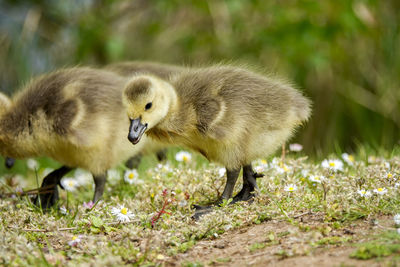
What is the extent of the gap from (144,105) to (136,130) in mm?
150

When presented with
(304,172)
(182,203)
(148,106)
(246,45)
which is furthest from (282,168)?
(246,45)

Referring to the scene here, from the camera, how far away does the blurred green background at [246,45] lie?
6.28 metres

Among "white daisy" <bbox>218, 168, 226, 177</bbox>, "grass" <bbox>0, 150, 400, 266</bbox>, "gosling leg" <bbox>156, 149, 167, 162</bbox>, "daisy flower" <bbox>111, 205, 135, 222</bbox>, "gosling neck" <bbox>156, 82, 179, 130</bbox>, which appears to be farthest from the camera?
"gosling leg" <bbox>156, 149, 167, 162</bbox>

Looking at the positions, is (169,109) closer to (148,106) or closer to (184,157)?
(148,106)

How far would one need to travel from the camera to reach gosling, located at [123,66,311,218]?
3.11 m

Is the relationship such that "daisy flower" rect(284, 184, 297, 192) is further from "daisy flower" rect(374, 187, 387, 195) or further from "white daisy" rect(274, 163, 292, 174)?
"daisy flower" rect(374, 187, 387, 195)

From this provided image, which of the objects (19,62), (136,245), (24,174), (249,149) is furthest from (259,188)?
(19,62)

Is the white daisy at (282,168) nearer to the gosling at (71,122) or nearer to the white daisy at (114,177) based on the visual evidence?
the gosling at (71,122)

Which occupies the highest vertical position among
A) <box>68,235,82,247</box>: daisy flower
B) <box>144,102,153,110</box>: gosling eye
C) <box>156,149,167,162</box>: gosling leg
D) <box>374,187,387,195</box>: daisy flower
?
<box>144,102,153,110</box>: gosling eye

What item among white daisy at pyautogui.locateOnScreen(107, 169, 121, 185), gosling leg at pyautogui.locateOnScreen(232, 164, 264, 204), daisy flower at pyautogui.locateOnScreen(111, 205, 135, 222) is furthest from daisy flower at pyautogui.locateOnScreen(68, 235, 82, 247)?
white daisy at pyautogui.locateOnScreen(107, 169, 121, 185)

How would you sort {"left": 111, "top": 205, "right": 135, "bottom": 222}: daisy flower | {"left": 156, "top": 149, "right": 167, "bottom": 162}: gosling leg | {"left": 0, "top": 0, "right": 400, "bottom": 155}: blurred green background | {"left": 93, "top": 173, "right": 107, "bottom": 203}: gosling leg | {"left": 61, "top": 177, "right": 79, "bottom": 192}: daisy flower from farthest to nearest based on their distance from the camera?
{"left": 0, "top": 0, "right": 400, "bottom": 155}: blurred green background
{"left": 156, "top": 149, "right": 167, "bottom": 162}: gosling leg
{"left": 61, "top": 177, "right": 79, "bottom": 192}: daisy flower
{"left": 93, "top": 173, "right": 107, "bottom": 203}: gosling leg
{"left": 111, "top": 205, "right": 135, "bottom": 222}: daisy flower

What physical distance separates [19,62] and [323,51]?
3745mm

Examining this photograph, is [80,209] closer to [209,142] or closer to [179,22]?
[209,142]

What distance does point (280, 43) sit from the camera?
19.4 feet
